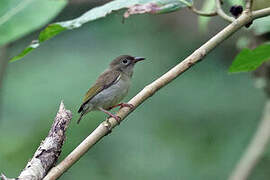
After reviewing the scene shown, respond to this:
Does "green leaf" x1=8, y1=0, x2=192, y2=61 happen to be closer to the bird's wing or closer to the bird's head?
the bird's wing

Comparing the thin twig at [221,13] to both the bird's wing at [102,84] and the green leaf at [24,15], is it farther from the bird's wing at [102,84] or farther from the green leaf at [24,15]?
the bird's wing at [102,84]

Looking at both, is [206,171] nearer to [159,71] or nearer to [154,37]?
[159,71]

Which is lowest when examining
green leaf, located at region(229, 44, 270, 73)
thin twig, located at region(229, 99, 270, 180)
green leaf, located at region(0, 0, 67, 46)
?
thin twig, located at region(229, 99, 270, 180)

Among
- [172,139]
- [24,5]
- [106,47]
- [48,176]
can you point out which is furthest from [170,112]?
[48,176]

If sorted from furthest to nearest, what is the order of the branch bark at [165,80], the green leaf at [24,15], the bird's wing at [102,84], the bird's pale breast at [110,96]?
1. the bird's wing at [102,84]
2. the bird's pale breast at [110,96]
3. the green leaf at [24,15]
4. the branch bark at [165,80]

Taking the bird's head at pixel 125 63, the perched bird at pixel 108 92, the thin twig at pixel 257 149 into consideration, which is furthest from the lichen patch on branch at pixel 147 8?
the bird's head at pixel 125 63

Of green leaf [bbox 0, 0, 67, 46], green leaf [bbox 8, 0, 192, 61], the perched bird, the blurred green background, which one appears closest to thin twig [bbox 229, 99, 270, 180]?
the perched bird

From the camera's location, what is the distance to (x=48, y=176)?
92.4 inches

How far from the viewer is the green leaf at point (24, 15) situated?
2846mm

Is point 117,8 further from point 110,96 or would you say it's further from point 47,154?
point 110,96

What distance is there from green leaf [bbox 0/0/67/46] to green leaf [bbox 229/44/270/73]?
956 millimetres

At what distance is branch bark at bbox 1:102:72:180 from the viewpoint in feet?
7.73

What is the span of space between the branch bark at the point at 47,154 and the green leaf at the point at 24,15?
0.49 metres

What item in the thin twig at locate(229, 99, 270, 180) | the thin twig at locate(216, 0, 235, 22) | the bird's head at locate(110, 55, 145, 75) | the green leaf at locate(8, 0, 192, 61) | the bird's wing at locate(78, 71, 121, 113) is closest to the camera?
the thin twig at locate(216, 0, 235, 22)
